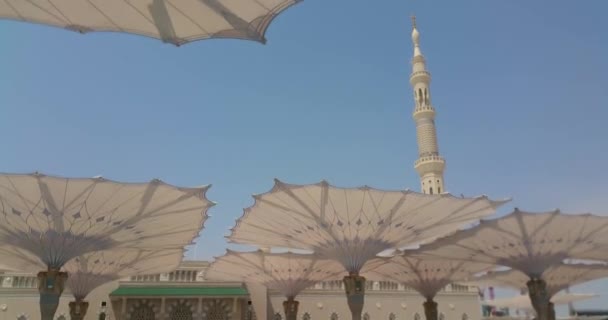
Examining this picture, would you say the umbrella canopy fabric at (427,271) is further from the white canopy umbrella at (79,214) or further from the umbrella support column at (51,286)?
the umbrella support column at (51,286)

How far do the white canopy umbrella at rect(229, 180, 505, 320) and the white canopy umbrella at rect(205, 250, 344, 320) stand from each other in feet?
15.3

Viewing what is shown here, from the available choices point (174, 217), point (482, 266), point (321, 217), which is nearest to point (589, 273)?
point (482, 266)

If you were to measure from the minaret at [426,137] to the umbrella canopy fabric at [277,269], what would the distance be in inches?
753

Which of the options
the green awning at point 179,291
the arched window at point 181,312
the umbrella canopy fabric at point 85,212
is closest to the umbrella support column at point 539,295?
the umbrella canopy fabric at point 85,212

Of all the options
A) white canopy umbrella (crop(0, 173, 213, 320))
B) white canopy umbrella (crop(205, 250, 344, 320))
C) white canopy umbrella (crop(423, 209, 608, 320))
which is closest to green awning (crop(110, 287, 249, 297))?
white canopy umbrella (crop(205, 250, 344, 320))

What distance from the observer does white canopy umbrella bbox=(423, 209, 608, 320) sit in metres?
25.8

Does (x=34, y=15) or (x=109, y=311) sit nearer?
(x=34, y=15)

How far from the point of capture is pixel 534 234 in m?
27.0

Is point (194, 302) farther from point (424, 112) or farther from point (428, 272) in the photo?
point (424, 112)

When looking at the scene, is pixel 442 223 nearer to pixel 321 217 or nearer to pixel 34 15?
pixel 321 217

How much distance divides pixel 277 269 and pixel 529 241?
18.5 m

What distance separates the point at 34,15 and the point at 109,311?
3623cm

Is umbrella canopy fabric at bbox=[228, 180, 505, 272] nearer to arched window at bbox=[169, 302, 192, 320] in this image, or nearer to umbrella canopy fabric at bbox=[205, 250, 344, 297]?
umbrella canopy fabric at bbox=[205, 250, 344, 297]

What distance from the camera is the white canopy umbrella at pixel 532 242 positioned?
84.5 feet
